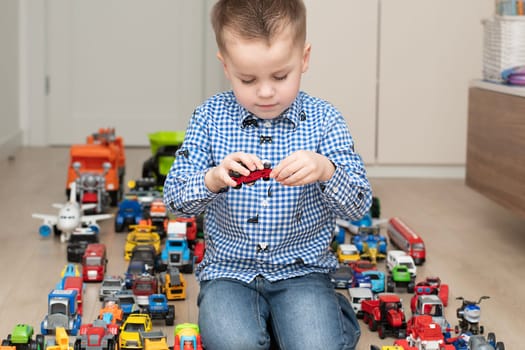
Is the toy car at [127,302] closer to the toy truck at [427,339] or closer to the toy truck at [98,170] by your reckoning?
the toy truck at [427,339]

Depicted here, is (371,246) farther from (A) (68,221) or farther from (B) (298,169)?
(B) (298,169)

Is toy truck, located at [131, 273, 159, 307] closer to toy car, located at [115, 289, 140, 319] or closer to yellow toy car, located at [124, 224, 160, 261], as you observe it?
toy car, located at [115, 289, 140, 319]

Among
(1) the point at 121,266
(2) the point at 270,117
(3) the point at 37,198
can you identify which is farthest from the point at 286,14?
(3) the point at 37,198

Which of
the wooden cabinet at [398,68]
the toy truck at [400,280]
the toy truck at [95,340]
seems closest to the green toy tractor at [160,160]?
the wooden cabinet at [398,68]

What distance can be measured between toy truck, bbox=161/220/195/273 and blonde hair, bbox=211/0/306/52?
735 mm

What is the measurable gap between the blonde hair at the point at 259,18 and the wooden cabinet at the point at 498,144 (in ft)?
3.02

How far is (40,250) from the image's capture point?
1.96 m

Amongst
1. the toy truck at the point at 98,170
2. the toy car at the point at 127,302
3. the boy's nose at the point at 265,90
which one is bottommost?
the toy car at the point at 127,302

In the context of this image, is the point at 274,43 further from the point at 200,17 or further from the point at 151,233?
the point at 200,17

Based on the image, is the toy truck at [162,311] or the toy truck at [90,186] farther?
the toy truck at [90,186]

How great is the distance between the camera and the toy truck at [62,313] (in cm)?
139

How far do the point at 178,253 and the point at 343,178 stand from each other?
2.31 ft

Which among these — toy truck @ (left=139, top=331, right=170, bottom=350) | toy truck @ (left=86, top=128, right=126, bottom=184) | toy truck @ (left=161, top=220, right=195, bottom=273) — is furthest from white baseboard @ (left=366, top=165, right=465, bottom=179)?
toy truck @ (left=139, top=331, right=170, bottom=350)

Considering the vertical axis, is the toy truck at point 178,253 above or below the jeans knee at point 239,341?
below
